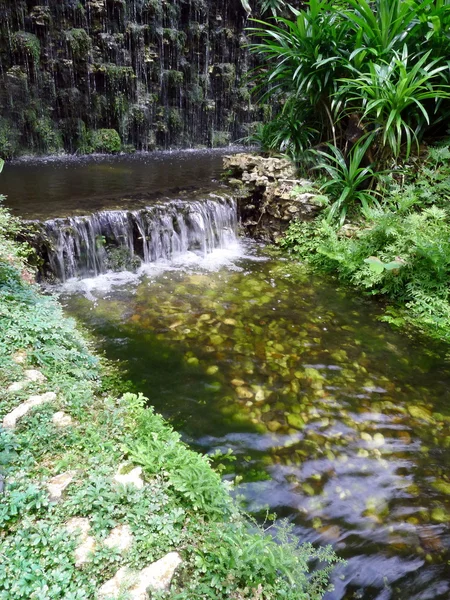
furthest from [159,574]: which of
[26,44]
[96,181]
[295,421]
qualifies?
[26,44]

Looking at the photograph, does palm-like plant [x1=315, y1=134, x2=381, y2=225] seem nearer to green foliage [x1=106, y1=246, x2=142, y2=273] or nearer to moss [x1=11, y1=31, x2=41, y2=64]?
green foliage [x1=106, y1=246, x2=142, y2=273]

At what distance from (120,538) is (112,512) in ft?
0.42

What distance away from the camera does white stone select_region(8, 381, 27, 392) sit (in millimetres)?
2506

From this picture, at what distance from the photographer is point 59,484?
1.97 m

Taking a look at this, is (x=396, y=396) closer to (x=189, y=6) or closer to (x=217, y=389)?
(x=217, y=389)

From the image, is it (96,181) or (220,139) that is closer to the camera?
(96,181)

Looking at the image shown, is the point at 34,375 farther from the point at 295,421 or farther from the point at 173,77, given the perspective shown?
the point at 173,77

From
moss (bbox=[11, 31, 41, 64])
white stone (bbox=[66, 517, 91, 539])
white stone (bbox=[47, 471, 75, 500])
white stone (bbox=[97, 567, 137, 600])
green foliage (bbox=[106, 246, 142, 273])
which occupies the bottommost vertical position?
green foliage (bbox=[106, 246, 142, 273])

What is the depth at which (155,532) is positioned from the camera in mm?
1823

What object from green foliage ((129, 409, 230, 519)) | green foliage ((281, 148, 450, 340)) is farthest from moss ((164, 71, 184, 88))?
green foliage ((129, 409, 230, 519))

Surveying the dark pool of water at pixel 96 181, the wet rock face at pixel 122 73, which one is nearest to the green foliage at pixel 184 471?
the dark pool of water at pixel 96 181

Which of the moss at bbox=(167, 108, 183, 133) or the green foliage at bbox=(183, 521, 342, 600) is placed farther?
the moss at bbox=(167, 108, 183, 133)

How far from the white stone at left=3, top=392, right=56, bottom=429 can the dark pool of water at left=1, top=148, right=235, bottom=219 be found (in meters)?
4.00

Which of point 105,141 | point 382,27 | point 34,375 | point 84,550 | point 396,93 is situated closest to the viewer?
point 84,550
